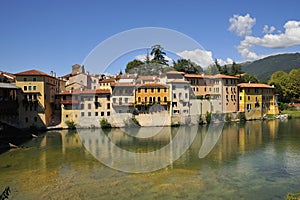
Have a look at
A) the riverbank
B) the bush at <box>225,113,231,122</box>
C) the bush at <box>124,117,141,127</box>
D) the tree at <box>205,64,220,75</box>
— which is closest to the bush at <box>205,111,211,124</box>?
the bush at <box>225,113,231,122</box>

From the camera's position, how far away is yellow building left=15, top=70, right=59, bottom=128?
32438 mm

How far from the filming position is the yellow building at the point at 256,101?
148 feet

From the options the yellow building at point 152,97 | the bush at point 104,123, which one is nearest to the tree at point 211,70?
the yellow building at point 152,97

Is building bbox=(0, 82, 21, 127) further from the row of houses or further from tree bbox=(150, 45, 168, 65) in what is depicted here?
tree bbox=(150, 45, 168, 65)

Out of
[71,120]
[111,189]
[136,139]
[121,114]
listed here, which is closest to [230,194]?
[111,189]

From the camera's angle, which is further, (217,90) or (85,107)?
(217,90)

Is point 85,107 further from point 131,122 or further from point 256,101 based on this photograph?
point 256,101

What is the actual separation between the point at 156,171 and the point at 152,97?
2073cm

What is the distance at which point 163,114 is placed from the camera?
37094 mm

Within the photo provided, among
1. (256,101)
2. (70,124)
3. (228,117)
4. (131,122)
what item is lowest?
(70,124)

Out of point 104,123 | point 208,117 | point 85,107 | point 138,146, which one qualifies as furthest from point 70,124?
point 208,117

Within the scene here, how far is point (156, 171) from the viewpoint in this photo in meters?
16.8

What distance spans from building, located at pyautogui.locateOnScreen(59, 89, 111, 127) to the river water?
6389 mm

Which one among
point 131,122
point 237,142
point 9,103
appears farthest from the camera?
point 131,122
